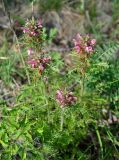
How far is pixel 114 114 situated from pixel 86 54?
87cm

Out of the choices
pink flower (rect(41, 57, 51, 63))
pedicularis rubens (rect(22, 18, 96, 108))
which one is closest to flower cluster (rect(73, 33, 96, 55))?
pedicularis rubens (rect(22, 18, 96, 108))

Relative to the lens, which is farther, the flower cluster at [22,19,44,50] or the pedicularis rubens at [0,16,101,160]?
the flower cluster at [22,19,44,50]

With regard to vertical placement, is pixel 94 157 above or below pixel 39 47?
below

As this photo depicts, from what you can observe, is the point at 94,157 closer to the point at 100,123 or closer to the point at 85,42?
the point at 100,123

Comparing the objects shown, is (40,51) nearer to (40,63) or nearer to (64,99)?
(40,63)

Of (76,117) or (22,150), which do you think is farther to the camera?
(76,117)

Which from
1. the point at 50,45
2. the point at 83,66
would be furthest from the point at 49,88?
the point at 50,45

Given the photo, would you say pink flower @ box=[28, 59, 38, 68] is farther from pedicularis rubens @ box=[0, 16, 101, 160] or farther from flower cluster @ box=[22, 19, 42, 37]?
flower cluster @ box=[22, 19, 42, 37]

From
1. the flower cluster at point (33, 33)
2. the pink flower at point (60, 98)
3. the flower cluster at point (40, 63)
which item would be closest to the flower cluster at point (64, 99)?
the pink flower at point (60, 98)

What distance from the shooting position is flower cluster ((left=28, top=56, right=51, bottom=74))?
2432mm

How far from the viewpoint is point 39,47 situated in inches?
99.1

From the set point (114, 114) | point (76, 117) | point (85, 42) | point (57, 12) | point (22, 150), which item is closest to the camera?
point (22, 150)

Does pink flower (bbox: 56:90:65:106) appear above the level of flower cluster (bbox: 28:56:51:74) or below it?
below

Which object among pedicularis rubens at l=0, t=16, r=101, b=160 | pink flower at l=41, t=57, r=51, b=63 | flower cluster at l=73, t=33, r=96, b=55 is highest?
flower cluster at l=73, t=33, r=96, b=55
